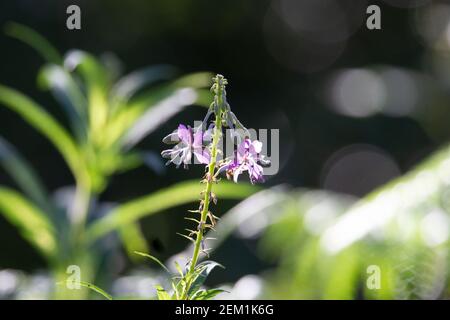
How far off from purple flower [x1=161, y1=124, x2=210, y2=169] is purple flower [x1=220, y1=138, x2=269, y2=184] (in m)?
0.03

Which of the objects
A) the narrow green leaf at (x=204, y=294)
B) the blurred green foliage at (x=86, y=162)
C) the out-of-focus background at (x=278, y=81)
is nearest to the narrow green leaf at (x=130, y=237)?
the blurred green foliage at (x=86, y=162)

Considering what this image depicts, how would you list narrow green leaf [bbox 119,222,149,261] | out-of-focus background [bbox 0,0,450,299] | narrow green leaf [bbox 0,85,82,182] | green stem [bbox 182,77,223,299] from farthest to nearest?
1. out-of-focus background [bbox 0,0,450,299]
2. narrow green leaf [bbox 119,222,149,261]
3. narrow green leaf [bbox 0,85,82,182]
4. green stem [bbox 182,77,223,299]

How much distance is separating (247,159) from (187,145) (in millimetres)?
55

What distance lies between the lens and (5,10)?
3.76 meters

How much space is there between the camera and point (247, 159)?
0.61 m

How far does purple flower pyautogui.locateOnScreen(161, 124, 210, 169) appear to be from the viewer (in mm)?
617

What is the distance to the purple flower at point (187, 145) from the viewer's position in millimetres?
617

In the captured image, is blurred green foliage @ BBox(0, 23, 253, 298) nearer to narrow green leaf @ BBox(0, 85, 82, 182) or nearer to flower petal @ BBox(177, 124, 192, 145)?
narrow green leaf @ BBox(0, 85, 82, 182)

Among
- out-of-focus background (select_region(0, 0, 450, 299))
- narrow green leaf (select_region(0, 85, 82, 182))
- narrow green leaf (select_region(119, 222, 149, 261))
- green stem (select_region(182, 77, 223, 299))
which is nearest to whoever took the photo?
green stem (select_region(182, 77, 223, 299))

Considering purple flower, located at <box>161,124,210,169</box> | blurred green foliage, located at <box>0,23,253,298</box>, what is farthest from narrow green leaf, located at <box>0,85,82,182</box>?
purple flower, located at <box>161,124,210,169</box>

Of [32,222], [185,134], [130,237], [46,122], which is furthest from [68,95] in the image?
[185,134]

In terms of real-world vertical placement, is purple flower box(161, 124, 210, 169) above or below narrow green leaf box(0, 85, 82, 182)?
below

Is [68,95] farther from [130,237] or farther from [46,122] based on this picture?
[130,237]

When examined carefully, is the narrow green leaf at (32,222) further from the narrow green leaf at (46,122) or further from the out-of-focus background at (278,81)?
the out-of-focus background at (278,81)
